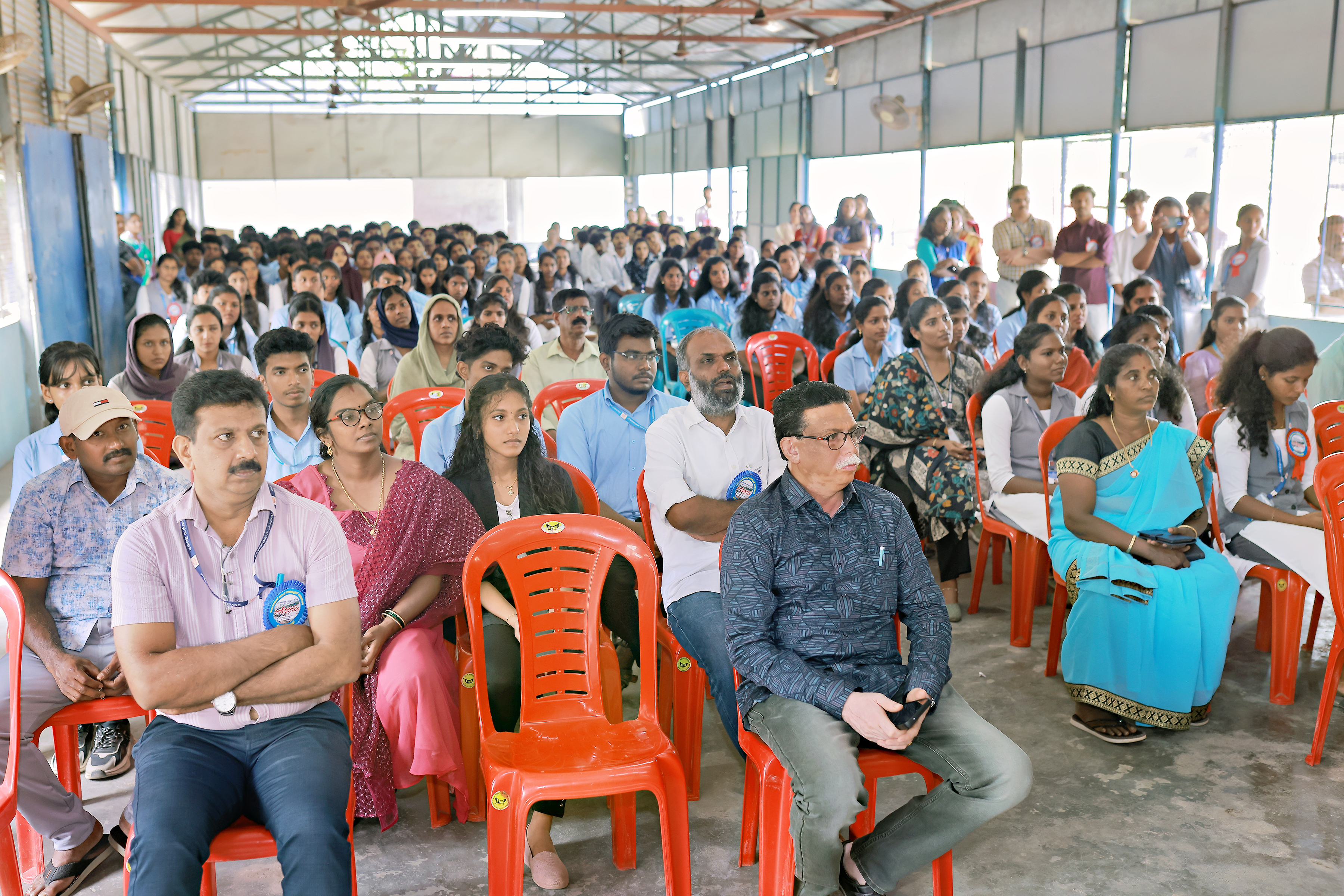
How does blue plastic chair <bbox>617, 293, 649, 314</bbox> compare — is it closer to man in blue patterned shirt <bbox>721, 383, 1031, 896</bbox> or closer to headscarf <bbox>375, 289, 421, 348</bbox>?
headscarf <bbox>375, 289, 421, 348</bbox>

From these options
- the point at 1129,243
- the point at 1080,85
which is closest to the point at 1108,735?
the point at 1129,243

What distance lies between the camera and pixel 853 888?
2355 millimetres

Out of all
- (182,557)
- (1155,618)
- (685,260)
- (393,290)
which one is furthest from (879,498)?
(685,260)

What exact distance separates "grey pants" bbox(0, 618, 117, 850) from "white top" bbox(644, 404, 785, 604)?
1.40m

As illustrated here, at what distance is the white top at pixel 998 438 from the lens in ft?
13.1

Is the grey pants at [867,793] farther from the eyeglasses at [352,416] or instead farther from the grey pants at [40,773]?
the grey pants at [40,773]

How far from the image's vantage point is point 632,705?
11.1 ft

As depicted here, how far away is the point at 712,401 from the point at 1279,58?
7061 mm

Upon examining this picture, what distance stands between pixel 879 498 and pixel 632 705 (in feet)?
4.36

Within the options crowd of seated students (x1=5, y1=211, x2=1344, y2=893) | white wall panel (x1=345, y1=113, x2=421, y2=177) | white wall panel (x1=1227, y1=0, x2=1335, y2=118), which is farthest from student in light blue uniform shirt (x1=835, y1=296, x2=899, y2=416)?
white wall panel (x1=345, y1=113, x2=421, y2=177)

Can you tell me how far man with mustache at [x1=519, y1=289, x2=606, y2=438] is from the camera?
16.7 feet

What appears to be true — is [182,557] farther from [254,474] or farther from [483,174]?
[483,174]

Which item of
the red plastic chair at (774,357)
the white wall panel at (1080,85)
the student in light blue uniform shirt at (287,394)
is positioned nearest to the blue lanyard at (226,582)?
the student in light blue uniform shirt at (287,394)

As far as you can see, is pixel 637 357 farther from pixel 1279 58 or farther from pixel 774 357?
pixel 1279 58
